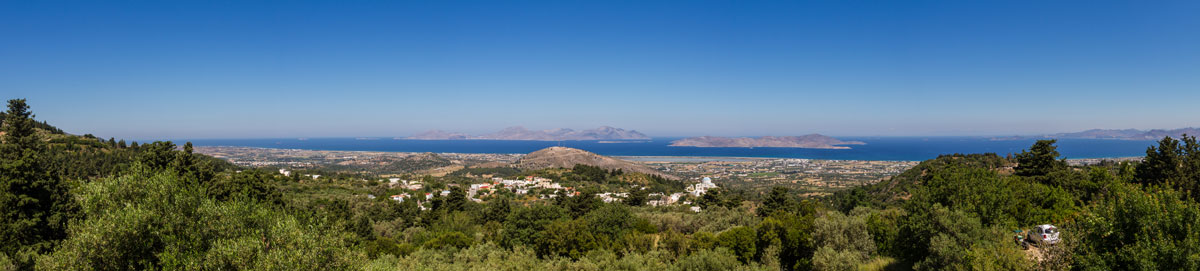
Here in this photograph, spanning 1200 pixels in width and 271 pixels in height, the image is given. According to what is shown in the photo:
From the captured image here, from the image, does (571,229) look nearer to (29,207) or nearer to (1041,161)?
(29,207)

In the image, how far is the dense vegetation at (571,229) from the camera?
10.1 m

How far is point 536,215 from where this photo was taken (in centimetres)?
2459

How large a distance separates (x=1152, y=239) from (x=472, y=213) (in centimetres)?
3180

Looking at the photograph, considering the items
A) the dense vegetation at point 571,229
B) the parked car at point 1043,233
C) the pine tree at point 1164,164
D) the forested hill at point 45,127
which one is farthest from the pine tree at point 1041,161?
the forested hill at point 45,127

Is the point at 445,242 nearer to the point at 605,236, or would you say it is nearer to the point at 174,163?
the point at 605,236

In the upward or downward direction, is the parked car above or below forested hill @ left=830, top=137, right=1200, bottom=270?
below

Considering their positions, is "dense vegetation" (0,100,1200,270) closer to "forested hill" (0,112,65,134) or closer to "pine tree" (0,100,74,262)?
"pine tree" (0,100,74,262)

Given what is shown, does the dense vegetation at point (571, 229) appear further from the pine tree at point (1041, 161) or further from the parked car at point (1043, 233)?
the parked car at point (1043, 233)

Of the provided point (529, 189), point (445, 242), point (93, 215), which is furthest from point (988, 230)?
point (529, 189)

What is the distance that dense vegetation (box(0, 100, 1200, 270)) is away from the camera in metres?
10.1

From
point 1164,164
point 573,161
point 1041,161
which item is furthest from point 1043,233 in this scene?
point 573,161

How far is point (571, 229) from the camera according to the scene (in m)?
21.2

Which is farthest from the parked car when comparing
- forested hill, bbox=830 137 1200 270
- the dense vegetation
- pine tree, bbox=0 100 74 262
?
pine tree, bbox=0 100 74 262

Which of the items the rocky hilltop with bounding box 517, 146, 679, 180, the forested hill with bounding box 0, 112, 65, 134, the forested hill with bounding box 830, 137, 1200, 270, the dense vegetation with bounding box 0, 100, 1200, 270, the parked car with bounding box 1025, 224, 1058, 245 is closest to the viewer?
the forested hill with bounding box 830, 137, 1200, 270
